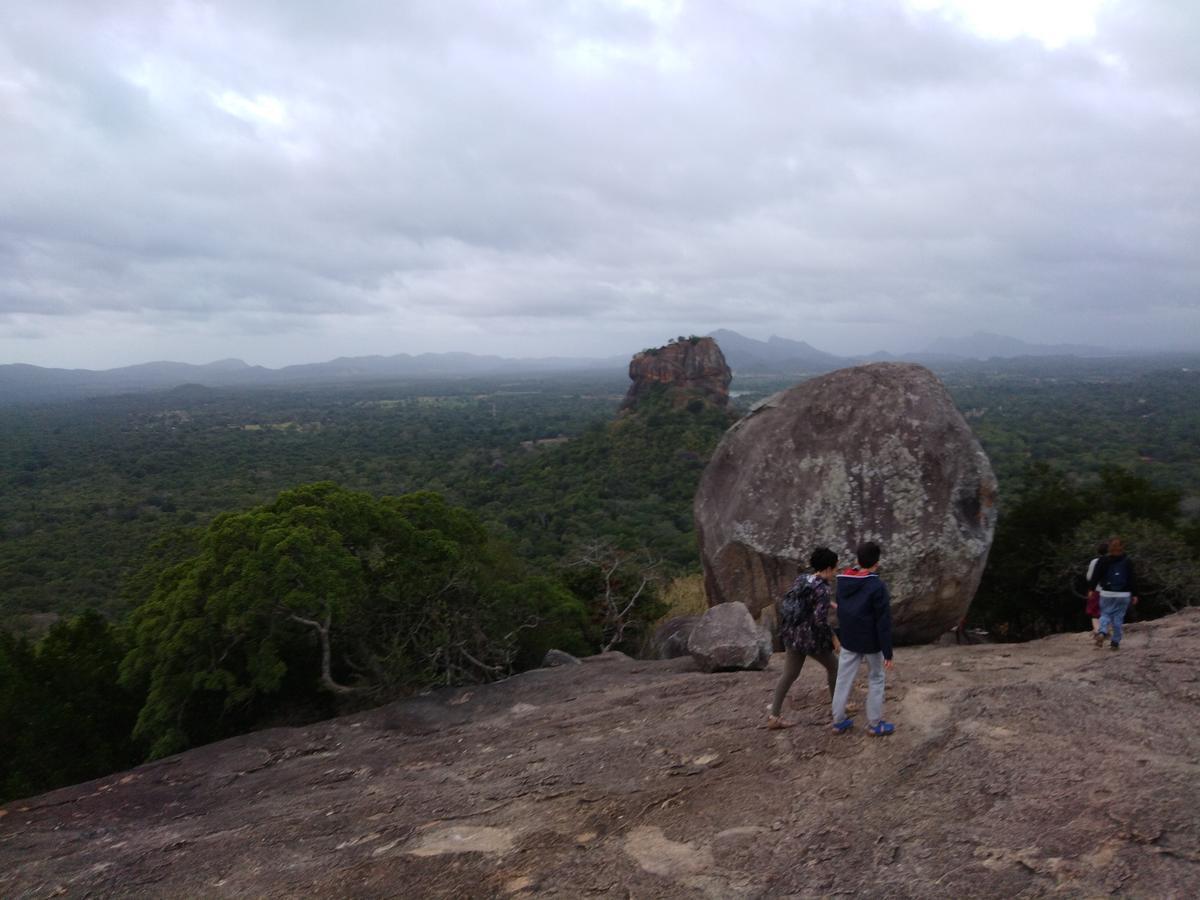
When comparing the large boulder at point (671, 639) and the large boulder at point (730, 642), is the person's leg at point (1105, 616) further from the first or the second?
the large boulder at point (671, 639)

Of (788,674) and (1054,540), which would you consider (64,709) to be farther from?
(1054,540)

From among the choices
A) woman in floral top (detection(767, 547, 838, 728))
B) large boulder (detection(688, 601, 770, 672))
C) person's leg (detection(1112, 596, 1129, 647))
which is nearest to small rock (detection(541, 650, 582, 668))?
large boulder (detection(688, 601, 770, 672))

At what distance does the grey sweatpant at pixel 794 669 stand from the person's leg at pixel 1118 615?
155 inches

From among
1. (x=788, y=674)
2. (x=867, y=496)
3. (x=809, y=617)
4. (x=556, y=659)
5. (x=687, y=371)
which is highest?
(x=687, y=371)

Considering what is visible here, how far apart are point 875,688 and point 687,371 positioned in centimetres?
5490

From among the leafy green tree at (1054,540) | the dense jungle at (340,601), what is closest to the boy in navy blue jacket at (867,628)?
the dense jungle at (340,601)

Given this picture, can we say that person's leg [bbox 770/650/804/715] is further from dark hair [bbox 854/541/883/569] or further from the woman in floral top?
dark hair [bbox 854/541/883/569]

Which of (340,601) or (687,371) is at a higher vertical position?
(687,371)

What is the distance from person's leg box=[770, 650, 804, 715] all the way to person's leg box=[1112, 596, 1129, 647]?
4.39m

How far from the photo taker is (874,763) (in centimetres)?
548

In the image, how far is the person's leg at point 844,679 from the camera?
18.7 ft

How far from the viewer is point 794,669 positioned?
612cm

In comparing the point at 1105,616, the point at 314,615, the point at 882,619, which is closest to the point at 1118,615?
the point at 1105,616

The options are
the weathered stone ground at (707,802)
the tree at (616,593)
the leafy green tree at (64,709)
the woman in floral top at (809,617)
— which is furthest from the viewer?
the tree at (616,593)
